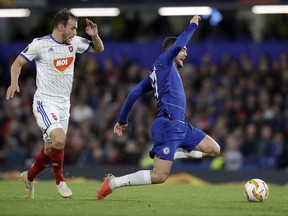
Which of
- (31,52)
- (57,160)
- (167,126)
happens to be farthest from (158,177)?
(31,52)

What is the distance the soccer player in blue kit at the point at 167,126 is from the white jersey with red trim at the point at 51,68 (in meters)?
0.89

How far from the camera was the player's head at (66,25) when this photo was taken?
11297mm

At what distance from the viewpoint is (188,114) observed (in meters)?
20.2

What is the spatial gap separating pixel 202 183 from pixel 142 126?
113 inches

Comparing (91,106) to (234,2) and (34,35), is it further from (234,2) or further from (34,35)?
(234,2)

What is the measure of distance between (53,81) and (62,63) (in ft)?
0.91

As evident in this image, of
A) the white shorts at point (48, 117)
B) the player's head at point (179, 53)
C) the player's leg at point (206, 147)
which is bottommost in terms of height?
the player's leg at point (206, 147)

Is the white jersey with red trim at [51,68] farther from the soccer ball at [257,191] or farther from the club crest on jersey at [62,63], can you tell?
the soccer ball at [257,191]

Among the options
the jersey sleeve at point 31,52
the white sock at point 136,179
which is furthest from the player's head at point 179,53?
the jersey sleeve at point 31,52

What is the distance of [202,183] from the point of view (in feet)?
58.2

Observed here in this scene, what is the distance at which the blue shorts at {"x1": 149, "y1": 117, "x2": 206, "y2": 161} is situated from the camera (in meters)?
11.0

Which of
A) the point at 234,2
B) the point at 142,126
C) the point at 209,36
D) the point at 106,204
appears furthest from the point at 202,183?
the point at 106,204

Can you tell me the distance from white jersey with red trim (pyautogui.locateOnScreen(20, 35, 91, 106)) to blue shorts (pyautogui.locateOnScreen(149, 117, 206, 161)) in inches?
51.9

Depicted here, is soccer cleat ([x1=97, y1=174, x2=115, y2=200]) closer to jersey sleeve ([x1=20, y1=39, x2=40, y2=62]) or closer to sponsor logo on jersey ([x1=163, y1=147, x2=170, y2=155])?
sponsor logo on jersey ([x1=163, y1=147, x2=170, y2=155])
